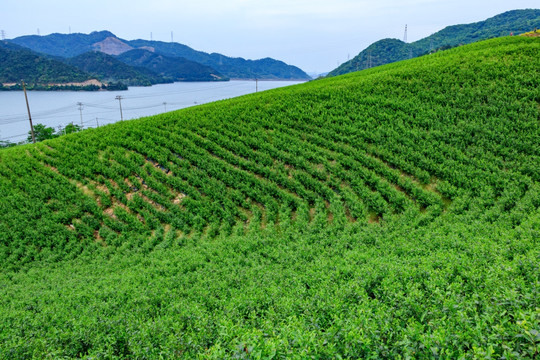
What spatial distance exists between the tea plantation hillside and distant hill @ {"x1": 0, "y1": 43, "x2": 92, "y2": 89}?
139 metres

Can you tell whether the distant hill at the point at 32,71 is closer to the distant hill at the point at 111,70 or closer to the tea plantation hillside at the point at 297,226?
the distant hill at the point at 111,70

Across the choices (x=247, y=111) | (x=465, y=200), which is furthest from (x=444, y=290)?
(x=247, y=111)

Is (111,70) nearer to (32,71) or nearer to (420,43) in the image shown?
(32,71)

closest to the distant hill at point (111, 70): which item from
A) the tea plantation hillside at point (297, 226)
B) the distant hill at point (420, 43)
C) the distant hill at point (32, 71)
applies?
the distant hill at point (32, 71)

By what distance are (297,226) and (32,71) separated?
163025 millimetres

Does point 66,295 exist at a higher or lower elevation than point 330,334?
lower

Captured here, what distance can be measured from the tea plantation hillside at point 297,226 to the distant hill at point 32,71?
13924 cm

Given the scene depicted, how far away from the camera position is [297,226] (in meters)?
12.6

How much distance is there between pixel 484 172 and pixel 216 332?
14.2 meters

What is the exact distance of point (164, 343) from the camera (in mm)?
4828

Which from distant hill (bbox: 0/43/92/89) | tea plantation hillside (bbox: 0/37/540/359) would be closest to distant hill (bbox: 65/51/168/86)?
distant hill (bbox: 0/43/92/89)

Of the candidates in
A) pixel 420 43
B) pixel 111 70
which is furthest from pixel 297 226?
pixel 111 70

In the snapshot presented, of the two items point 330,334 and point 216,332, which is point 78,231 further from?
point 330,334

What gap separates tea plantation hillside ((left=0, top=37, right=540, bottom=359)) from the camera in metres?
4.48
